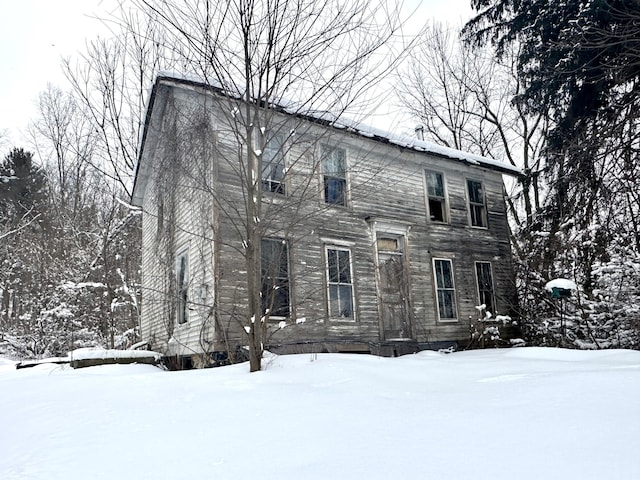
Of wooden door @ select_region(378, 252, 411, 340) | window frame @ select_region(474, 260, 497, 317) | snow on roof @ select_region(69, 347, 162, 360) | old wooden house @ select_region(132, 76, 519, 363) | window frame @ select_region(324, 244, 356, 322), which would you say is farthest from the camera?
window frame @ select_region(474, 260, 497, 317)

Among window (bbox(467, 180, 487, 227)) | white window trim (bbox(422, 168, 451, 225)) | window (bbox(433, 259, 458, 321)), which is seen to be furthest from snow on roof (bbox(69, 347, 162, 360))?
window (bbox(467, 180, 487, 227))

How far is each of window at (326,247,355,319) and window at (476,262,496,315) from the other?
14.7ft

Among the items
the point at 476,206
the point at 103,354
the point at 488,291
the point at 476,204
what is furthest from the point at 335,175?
the point at 103,354

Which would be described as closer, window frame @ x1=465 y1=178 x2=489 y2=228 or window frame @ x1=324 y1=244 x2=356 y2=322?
window frame @ x1=324 y1=244 x2=356 y2=322

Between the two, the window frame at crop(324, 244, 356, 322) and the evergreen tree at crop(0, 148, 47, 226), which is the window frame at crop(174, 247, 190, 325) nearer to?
the window frame at crop(324, 244, 356, 322)

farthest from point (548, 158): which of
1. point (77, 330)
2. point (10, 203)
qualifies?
point (10, 203)

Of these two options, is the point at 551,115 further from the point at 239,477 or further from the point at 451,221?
the point at 239,477

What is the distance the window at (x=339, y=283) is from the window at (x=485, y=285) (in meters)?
4.47

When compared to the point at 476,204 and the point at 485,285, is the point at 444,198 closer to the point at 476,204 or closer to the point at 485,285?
the point at 476,204

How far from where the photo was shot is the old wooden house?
8719 mm

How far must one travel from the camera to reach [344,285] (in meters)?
10.3

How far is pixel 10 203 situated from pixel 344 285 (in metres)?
24.9

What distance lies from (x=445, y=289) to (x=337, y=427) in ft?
31.6

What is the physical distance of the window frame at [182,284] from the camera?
32.7ft
